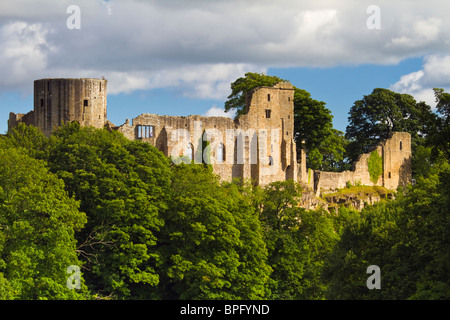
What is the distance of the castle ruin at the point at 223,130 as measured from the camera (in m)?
60.6

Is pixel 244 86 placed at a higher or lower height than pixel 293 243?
higher

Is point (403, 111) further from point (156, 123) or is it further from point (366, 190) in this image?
point (156, 123)

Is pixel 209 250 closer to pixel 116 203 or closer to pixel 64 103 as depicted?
pixel 116 203

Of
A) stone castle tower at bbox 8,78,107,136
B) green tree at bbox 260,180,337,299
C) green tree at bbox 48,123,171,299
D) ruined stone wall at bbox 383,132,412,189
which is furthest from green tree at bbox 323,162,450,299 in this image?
ruined stone wall at bbox 383,132,412,189

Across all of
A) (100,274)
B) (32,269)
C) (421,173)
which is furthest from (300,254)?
(421,173)

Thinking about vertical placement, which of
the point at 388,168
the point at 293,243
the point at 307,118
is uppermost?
the point at 307,118

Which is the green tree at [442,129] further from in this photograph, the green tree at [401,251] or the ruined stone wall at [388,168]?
the ruined stone wall at [388,168]

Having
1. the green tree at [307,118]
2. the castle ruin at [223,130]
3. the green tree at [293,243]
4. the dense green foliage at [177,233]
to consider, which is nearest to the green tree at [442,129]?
the dense green foliage at [177,233]

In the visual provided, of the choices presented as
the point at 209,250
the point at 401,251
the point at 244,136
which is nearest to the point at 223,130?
the point at 244,136

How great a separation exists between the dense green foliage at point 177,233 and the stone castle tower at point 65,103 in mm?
3282

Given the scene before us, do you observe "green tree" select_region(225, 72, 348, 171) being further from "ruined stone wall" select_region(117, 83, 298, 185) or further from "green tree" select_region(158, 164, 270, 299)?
"green tree" select_region(158, 164, 270, 299)

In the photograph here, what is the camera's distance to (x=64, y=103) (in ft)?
198

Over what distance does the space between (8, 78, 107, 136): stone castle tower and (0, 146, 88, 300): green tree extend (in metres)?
13.1

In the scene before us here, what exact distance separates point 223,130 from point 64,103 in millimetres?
11151
